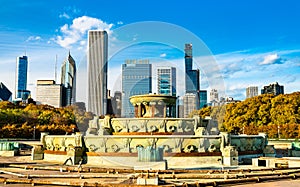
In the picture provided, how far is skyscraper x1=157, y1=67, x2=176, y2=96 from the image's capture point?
2890 cm

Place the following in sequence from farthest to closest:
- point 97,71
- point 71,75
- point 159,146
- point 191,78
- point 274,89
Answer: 1. point 274,89
2. point 71,75
3. point 191,78
4. point 97,71
5. point 159,146

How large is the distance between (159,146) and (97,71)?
6.87 m

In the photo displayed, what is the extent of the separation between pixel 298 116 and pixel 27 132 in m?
42.9

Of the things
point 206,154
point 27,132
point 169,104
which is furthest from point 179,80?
point 27,132

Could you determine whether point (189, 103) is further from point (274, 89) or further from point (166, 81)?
point (274, 89)

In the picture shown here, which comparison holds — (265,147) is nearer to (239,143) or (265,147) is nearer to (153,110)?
(239,143)

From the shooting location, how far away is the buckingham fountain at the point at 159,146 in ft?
67.7

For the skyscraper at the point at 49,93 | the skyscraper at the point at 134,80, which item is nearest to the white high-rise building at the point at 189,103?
the skyscraper at the point at 134,80

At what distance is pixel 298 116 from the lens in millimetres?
56656

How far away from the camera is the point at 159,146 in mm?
20703

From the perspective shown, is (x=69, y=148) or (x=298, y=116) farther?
(x=298, y=116)

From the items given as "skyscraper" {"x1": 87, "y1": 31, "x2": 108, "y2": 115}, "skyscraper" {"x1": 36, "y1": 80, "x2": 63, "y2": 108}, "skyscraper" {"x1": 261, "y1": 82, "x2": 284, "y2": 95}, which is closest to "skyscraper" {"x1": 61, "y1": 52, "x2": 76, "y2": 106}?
"skyscraper" {"x1": 87, "y1": 31, "x2": 108, "y2": 115}

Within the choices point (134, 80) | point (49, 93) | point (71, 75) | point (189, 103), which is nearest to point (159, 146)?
point (134, 80)

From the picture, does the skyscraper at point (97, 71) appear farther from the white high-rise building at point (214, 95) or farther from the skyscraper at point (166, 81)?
the white high-rise building at point (214, 95)
